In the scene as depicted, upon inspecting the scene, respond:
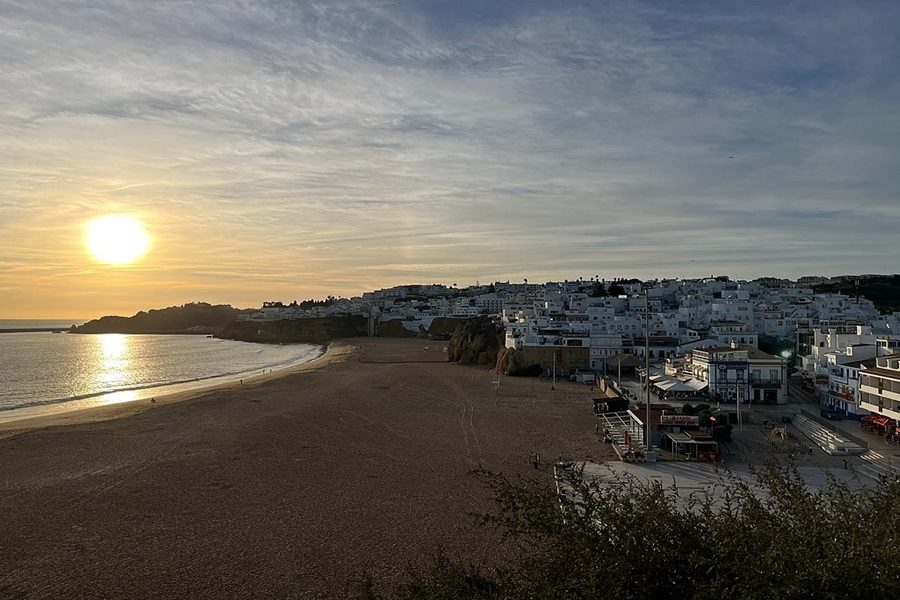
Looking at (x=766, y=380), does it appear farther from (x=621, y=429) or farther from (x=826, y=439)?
(x=621, y=429)

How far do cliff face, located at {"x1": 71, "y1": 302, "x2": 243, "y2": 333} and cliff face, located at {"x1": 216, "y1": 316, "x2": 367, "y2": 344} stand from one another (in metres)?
38.1

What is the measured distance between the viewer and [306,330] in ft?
351

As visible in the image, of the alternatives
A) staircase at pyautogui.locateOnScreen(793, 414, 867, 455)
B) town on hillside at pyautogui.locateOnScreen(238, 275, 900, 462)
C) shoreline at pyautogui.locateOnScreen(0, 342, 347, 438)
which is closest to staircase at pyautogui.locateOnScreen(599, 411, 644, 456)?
town on hillside at pyautogui.locateOnScreen(238, 275, 900, 462)

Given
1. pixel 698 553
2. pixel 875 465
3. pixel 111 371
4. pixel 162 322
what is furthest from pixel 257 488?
pixel 162 322

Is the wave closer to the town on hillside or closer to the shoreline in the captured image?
the shoreline

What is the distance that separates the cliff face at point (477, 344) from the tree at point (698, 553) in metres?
42.7

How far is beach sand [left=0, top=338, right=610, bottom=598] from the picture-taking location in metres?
12.4

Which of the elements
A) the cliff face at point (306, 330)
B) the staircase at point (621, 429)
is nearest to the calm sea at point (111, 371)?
A: the cliff face at point (306, 330)

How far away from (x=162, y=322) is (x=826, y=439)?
148 metres

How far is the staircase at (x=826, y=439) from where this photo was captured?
2008 centimetres

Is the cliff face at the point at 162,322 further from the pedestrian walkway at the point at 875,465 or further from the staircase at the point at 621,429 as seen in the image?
the pedestrian walkway at the point at 875,465

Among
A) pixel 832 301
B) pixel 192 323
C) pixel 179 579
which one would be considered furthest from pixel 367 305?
pixel 179 579

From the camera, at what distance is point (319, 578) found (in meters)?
12.1

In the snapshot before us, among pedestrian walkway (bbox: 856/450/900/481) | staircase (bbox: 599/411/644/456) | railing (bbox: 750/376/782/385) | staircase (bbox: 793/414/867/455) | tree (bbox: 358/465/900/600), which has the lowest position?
pedestrian walkway (bbox: 856/450/900/481)
